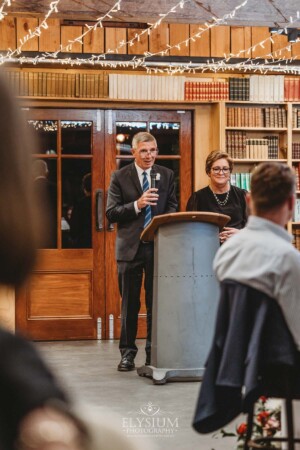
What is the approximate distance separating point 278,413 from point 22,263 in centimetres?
297

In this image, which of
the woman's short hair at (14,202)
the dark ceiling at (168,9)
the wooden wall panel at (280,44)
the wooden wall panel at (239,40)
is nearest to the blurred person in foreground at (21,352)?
the woman's short hair at (14,202)

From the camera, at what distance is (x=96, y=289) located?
7.98 m

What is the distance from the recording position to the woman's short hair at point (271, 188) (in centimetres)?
291

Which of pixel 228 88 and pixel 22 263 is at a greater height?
pixel 228 88

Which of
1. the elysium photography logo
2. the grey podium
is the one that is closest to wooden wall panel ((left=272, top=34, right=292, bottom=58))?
the grey podium

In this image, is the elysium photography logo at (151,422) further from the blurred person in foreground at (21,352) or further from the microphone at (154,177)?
the blurred person in foreground at (21,352)

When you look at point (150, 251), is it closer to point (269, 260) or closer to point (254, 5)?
point (254, 5)

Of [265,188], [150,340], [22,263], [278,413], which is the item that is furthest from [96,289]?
[22,263]

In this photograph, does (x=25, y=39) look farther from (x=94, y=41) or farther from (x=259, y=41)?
(x=259, y=41)

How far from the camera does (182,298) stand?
5453 millimetres

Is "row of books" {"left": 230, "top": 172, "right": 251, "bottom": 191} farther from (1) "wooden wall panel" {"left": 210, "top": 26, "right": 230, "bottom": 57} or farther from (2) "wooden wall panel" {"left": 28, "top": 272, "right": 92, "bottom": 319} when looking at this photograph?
(2) "wooden wall panel" {"left": 28, "top": 272, "right": 92, "bottom": 319}

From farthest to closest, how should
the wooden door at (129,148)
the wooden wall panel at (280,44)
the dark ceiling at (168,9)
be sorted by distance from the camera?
the wooden wall panel at (280,44) → the wooden door at (129,148) → the dark ceiling at (168,9)

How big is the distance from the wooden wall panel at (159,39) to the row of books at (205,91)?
454 mm

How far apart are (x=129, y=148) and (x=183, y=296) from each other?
287 cm
